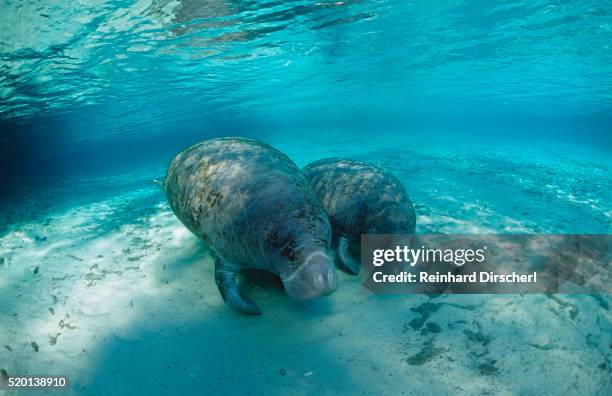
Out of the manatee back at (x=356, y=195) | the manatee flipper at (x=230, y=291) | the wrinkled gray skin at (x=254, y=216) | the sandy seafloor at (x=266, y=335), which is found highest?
the wrinkled gray skin at (x=254, y=216)

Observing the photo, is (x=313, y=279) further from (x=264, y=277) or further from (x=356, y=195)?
(x=356, y=195)

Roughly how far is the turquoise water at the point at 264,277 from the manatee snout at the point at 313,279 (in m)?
0.80

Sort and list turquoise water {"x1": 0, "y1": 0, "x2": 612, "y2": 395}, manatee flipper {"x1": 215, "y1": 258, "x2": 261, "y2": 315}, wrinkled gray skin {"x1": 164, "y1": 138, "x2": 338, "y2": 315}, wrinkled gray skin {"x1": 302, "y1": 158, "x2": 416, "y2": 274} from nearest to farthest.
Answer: wrinkled gray skin {"x1": 164, "y1": 138, "x2": 338, "y2": 315}
turquoise water {"x1": 0, "y1": 0, "x2": 612, "y2": 395}
manatee flipper {"x1": 215, "y1": 258, "x2": 261, "y2": 315}
wrinkled gray skin {"x1": 302, "y1": 158, "x2": 416, "y2": 274}

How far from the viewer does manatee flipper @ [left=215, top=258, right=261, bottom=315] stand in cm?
338

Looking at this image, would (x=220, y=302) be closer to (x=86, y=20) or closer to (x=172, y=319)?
(x=172, y=319)

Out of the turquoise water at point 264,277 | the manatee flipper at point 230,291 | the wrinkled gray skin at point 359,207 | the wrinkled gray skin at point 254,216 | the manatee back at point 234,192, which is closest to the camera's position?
the wrinkled gray skin at point 254,216

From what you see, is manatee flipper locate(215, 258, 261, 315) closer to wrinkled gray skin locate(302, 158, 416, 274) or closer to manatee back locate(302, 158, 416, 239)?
wrinkled gray skin locate(302, 158, 416, 274)

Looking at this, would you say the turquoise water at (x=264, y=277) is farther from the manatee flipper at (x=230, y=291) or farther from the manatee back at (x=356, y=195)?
the manatee back at (x=356, y=195)

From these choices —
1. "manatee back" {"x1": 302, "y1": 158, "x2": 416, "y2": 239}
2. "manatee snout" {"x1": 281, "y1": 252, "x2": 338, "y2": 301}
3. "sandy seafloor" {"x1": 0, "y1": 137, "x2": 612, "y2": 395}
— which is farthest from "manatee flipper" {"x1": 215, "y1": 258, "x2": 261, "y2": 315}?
"manatee back" {"x1": 302, "y1": 158, "x2": 416, "y2": 239}

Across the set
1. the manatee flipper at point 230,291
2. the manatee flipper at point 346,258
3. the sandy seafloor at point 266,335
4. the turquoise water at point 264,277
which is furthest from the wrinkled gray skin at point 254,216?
the manatee flipper at point 346,258

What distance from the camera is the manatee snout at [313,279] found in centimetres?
255

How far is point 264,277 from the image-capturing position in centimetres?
405

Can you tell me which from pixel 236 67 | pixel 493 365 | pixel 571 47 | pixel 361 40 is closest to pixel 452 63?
pixel 571 47

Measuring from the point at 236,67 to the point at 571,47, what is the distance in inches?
704
